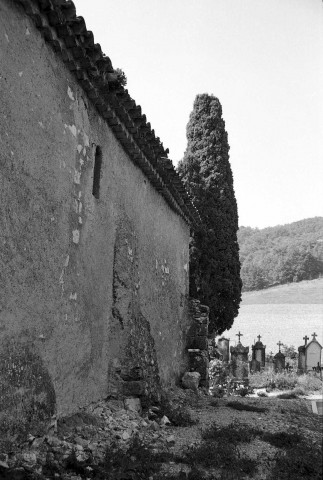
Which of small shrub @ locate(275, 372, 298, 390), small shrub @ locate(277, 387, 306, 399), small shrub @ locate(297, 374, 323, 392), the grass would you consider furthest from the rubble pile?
small shrub @ locate(275, 372, 298, 390)

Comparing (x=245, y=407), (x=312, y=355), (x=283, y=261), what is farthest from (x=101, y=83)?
(x=283, y=261)

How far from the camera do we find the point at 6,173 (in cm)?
404

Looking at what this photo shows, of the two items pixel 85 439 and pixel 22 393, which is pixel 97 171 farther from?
pixel 85 439

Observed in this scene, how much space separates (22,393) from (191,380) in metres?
7.77

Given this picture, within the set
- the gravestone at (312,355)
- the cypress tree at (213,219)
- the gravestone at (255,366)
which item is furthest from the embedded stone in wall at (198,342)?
A: the gravestone at (312,355)

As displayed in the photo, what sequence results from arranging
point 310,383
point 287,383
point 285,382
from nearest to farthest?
point 310,383 < point 287,383 < point 285,382

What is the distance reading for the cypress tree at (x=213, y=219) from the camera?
17422mm

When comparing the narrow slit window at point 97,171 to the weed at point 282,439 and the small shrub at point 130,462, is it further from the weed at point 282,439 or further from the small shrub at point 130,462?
the weed at point 282,439

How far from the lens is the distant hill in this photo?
6651cm

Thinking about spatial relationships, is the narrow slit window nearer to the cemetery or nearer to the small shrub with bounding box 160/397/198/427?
the small shrub with bounding box 160/397/198/427

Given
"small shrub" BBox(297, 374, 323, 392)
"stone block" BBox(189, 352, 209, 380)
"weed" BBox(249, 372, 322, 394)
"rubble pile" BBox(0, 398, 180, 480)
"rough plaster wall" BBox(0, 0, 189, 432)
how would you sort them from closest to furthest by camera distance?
"rubble pile" BBox(0, 398, 180, 480) → "rough plaster wall" BBox(0, 0, 189, 432) → "stone block" BBox(189, 352, 209, 380) → "small shrub" BBox(297, 374, 323, 392) → "weed" BBox(249, 372, 322, 394)

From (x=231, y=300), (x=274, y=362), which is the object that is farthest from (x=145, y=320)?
(x=274, y=362)

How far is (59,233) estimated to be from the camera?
5.16m

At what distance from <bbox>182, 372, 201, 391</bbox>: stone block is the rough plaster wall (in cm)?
366
